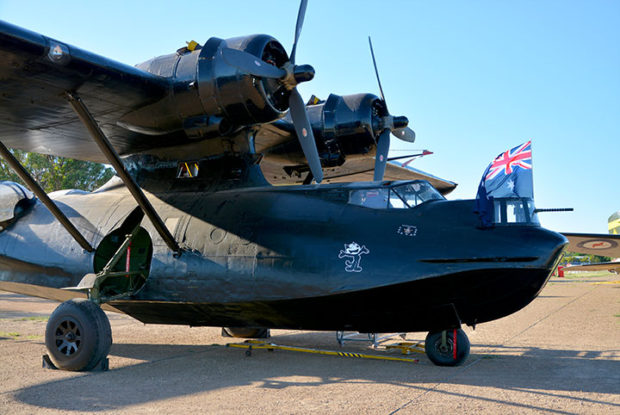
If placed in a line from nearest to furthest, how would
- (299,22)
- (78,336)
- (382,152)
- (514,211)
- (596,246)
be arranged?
(514,211) → (78,336) → (299,22) → (382,152) → (596,246)

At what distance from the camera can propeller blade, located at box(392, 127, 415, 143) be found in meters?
12.1

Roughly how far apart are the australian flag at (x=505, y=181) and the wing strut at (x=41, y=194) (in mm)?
6742

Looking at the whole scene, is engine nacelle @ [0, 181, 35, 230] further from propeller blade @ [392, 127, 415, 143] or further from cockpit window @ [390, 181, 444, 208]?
propeller blade @ [392, 127, 415, 143]

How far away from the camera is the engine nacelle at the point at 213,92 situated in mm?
8188

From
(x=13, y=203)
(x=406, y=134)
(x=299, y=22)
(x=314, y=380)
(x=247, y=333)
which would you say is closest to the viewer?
(x=314, y=380)

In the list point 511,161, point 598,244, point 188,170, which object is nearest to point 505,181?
point 511,161

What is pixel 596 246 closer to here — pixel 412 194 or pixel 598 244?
pixel 598 244

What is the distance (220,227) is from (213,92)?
7.14 ft

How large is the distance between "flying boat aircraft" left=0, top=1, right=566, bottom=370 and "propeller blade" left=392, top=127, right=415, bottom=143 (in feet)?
5.49

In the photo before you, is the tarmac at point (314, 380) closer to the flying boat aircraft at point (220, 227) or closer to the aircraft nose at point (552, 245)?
the flying boat aircraft at point (220, 227)

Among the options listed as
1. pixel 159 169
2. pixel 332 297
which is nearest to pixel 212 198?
pixel 159 169

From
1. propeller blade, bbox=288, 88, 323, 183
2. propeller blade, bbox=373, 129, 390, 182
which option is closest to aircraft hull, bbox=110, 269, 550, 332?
propeller blade, bbox=288, 88, 323, 183

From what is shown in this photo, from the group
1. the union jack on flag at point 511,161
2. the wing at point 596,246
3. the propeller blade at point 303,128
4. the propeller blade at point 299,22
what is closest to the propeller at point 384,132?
the propeller blade at point 303,128

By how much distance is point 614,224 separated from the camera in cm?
4694
